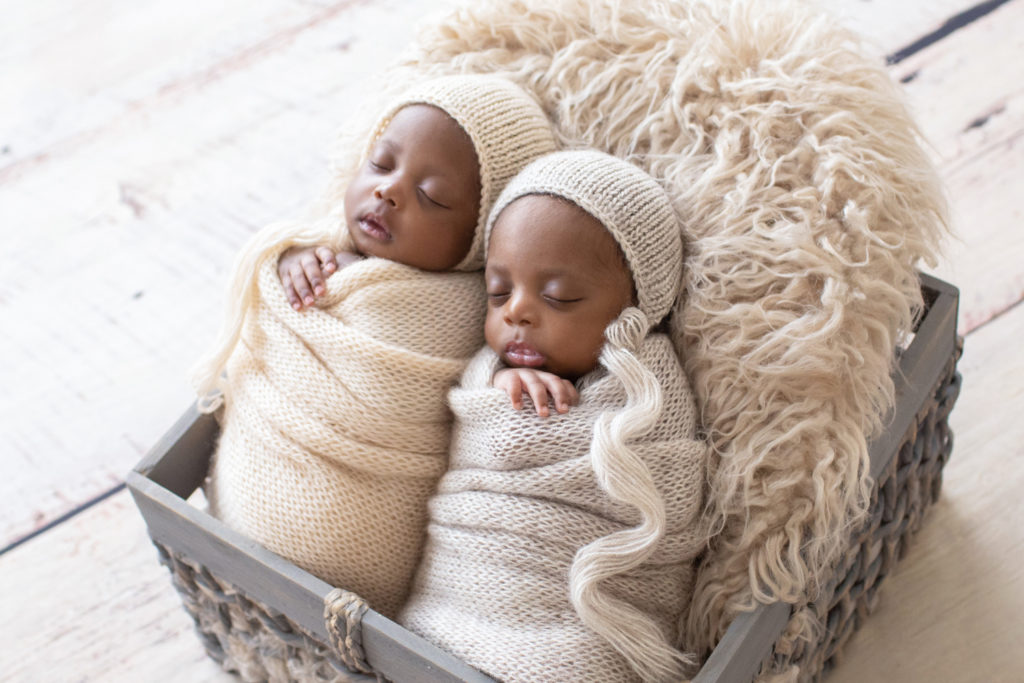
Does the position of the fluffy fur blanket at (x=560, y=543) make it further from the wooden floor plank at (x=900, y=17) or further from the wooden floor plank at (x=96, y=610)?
the wooden floor plank at (x=900, y=17)

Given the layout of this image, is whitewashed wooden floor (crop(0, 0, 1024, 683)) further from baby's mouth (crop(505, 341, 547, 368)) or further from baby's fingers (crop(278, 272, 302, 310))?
baby's mouth (crop(505, 341, 547, 368))

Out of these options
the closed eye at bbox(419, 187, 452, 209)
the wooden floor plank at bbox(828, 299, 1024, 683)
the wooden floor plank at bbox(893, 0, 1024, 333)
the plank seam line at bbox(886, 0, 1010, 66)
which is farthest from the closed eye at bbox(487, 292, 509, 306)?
Answer: the plank seam line at bbox(886, 0, 1010, 66)

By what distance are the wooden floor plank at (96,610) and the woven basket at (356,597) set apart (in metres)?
0.08

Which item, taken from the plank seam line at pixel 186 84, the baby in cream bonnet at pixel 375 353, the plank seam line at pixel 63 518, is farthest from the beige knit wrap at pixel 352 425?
the plank seam line at pixel 186 84

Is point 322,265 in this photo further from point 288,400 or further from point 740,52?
point 740,52

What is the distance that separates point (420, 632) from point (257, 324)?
1.13 feet

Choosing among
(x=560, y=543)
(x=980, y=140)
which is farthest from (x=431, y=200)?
(x=980, y=140)

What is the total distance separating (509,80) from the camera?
112cm

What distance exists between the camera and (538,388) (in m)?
0.92

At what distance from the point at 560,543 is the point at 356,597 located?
18 centimetres

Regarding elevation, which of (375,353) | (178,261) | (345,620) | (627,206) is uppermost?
(627,206)

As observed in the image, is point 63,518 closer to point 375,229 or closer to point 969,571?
point 375,229

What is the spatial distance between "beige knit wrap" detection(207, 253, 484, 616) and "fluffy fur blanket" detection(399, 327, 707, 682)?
55mm

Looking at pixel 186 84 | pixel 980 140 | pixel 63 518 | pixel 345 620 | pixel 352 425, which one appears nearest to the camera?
pixel 345 620
